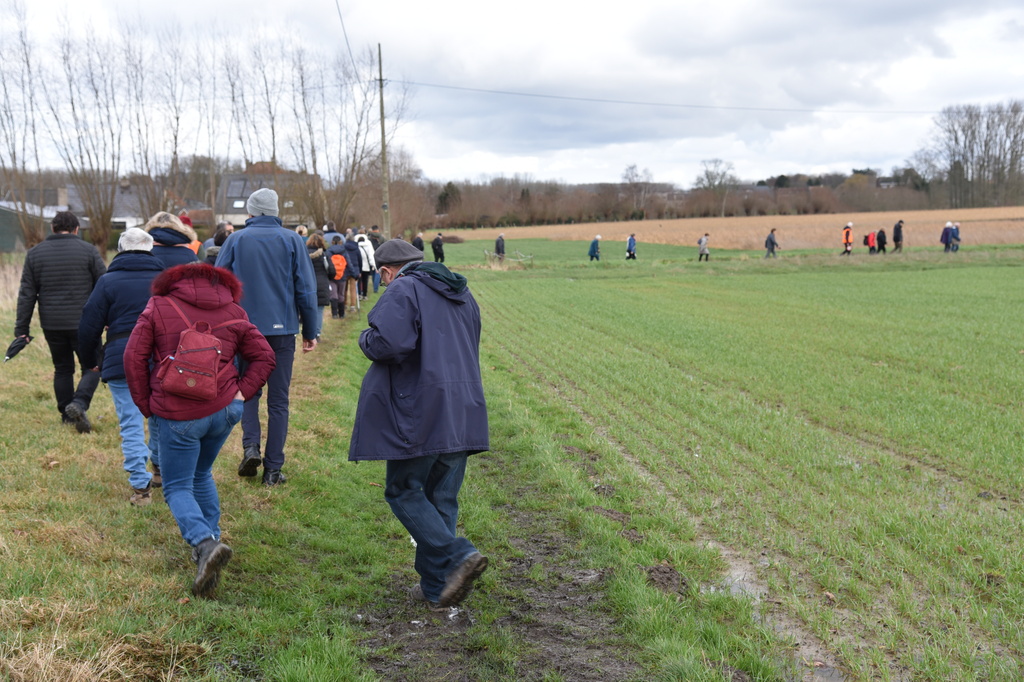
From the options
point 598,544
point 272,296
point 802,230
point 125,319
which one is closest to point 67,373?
point 125,319

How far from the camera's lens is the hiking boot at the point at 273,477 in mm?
6078

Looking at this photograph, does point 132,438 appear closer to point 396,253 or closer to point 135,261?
point 135,261

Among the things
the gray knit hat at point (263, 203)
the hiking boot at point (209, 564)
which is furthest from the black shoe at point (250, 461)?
the hiking boot at point (209, 564)

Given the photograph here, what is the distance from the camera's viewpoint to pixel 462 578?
4.03 m

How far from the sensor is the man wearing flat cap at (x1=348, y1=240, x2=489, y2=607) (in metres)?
3.91

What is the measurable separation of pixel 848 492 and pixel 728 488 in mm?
874

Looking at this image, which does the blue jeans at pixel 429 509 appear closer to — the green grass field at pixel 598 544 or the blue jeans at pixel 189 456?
the green grass field at pixel 598 544

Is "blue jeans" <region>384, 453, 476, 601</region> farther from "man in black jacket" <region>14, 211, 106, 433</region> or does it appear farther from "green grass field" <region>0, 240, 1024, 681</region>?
"man in black jacket" <region>14, 211, 106, 433</region>

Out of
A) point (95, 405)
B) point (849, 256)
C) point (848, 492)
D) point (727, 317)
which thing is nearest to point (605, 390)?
point (848, 492)

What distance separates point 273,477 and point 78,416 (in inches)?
88.5

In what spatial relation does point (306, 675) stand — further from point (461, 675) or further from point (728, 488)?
point (728, 488)

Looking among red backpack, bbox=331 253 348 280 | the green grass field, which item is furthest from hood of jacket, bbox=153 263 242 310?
red backpack, bbox=331 253 348 280

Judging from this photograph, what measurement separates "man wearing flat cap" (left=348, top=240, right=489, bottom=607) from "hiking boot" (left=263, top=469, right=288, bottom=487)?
2.29m

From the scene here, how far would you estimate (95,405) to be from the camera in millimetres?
8328
